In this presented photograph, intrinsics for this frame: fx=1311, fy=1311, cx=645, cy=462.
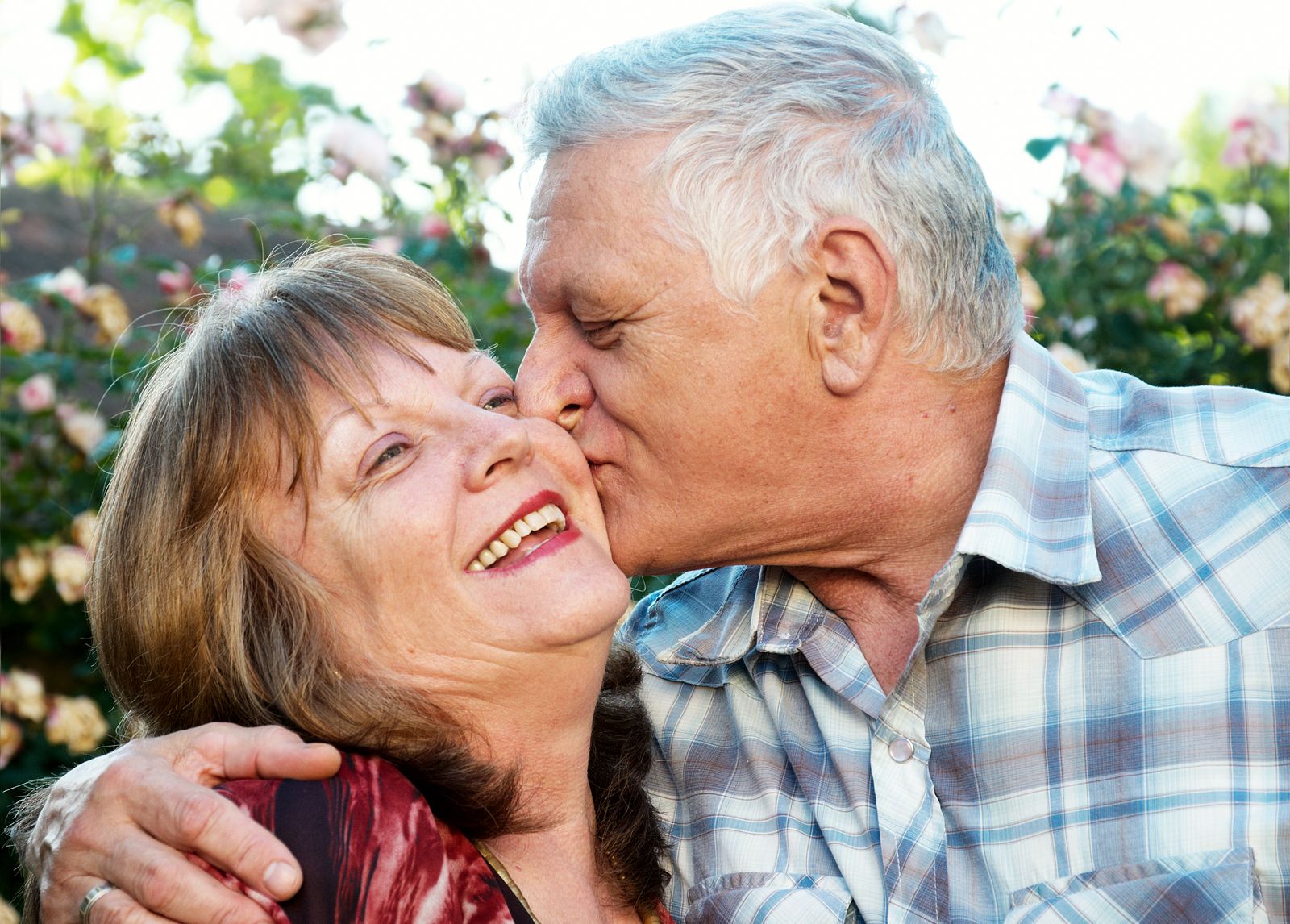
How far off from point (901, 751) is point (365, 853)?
104cm

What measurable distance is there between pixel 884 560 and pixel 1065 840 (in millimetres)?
642

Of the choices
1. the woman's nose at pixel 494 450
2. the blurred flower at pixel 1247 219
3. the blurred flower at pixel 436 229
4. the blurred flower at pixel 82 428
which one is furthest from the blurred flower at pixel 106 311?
the blurred flower at pixel 1247 219

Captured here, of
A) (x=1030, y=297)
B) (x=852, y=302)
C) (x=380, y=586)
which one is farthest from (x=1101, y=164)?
(x=380, y=586)

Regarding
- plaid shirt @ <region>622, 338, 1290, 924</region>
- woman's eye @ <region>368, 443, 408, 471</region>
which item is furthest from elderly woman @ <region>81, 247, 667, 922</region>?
plaid shirt @ <region>622, 338, 1290, 924</region>

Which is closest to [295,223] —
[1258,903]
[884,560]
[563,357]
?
[563,357]

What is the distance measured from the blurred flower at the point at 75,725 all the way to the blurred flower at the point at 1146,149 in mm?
3259

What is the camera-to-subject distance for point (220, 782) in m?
1.93

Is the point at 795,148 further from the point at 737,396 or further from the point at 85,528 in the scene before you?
the point at 85,528

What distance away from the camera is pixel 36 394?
368 cm

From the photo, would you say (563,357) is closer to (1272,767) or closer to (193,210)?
(1272,767)

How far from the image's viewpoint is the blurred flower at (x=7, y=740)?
3.36 m

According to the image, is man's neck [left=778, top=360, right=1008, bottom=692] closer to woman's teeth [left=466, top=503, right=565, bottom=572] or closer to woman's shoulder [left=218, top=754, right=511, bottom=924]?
woman's teeth [left=466, top=503, right=565, bottom=572]

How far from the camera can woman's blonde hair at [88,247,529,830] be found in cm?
213

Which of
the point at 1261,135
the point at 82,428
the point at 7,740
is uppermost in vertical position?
the point at 1261,135
